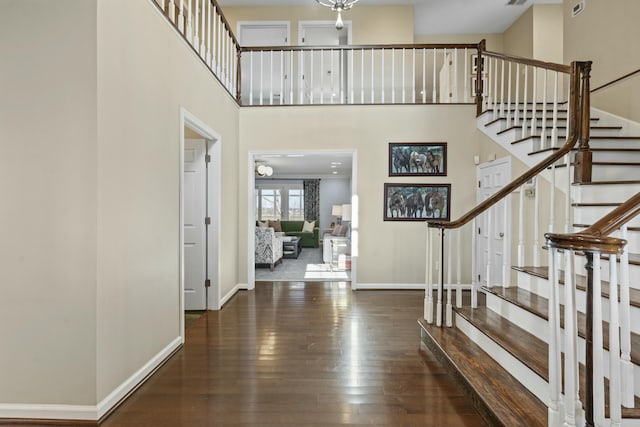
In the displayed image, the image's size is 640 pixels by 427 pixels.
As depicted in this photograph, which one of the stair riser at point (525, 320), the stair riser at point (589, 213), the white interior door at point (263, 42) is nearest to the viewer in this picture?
the stair riser at point (525, 320)

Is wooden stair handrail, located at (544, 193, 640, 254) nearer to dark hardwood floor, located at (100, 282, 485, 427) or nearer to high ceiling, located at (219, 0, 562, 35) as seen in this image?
dark hardwood floor, located at (100, 282, 485, 427)

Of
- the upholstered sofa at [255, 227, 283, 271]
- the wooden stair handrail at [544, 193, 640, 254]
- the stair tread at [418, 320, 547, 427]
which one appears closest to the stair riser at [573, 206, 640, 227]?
the stair tread at [418, 320, 547, 427]

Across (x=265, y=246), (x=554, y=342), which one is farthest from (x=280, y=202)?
(x=554, y=342)

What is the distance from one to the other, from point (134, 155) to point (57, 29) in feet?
2.75

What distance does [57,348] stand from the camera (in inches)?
82.1

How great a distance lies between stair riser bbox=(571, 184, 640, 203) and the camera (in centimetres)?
292

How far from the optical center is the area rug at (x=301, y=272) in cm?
636

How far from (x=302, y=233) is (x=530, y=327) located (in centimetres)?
918

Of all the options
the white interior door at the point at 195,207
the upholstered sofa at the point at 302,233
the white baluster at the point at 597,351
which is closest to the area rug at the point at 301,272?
the white interior door at the point at 195,207

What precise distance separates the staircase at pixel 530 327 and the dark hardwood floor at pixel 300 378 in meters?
0.20

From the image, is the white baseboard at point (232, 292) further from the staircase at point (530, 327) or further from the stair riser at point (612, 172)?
the stair riser at point (612, 172)

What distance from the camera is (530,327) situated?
2.54 m

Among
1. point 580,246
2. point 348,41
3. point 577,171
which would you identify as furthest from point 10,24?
point 348,41

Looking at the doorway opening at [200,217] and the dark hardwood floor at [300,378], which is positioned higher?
the doorway opening at [200,217]
